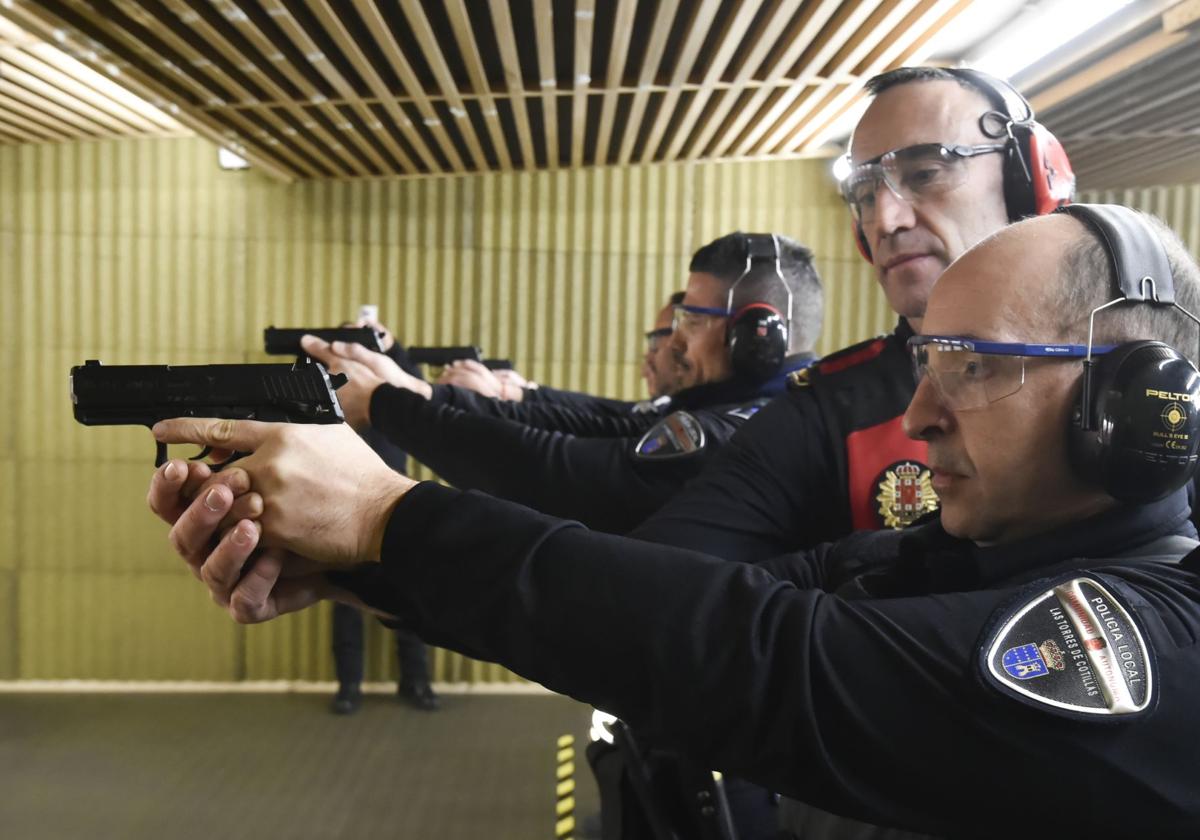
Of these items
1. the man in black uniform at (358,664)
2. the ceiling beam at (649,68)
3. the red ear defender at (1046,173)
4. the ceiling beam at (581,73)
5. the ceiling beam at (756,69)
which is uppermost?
the ceiling beam at (756,69)

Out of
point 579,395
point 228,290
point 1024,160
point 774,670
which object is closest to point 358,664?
point 579,395

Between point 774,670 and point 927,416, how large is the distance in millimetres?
404

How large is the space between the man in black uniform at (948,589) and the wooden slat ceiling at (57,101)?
10.6 feet

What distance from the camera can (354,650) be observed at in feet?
15.5

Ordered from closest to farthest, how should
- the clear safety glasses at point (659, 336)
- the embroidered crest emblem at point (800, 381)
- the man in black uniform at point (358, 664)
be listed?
the embroidered crest emblem at point (800, 381) < the clear safety glasses at point (659, 336) < the man in black uniform at point (358, 664)

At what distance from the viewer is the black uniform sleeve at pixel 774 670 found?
67 cm

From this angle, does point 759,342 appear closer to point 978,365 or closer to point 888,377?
point 888,377

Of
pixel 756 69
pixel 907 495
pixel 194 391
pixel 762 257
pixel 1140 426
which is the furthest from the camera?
pixel 756 69

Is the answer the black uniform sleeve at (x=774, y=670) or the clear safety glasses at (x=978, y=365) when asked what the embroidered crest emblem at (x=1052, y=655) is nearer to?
the black uniform sleeve at (x=774, y=670)

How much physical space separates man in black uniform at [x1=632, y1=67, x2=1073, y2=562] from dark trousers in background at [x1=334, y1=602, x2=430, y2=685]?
145 inches

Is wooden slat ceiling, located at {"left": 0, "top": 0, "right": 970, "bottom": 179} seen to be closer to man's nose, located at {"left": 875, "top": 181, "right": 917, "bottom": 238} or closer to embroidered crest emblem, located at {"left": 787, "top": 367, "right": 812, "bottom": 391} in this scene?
man's nose, located at {"left": 875, "top": 181, "right": 917, "bottom": 238}

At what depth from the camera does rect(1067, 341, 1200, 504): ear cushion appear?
0.78 meters

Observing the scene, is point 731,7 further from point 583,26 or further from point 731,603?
point 731,603

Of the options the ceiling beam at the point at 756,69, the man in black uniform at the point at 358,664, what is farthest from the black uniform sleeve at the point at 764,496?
the man in black uniform at the point at 358,664
